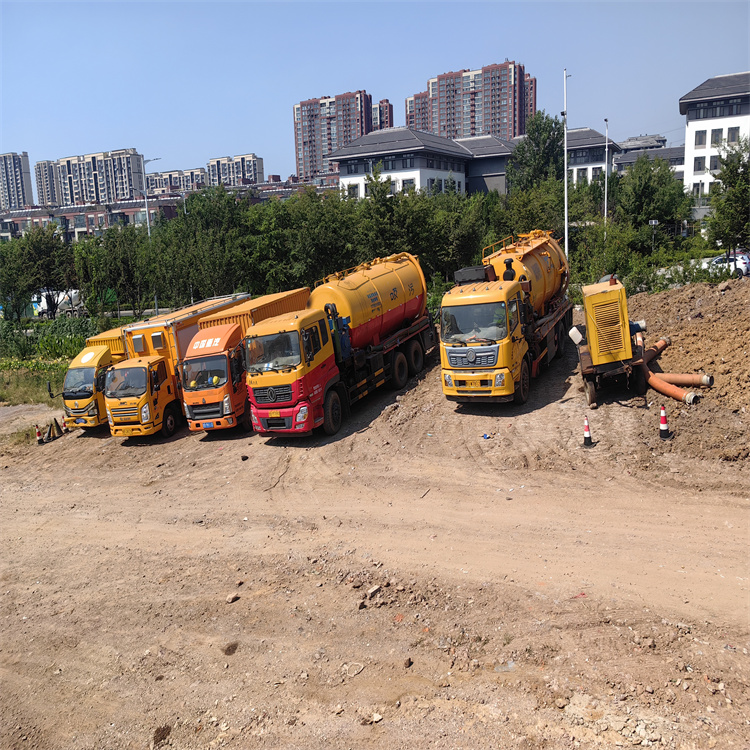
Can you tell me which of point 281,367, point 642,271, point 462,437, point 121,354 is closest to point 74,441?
point 121,354

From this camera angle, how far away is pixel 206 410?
1722 cm

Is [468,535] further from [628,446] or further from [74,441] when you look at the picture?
[74,441]

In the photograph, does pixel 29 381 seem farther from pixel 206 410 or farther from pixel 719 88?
pixel 719 88

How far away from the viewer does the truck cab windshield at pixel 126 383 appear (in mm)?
18219

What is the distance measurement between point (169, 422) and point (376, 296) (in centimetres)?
716

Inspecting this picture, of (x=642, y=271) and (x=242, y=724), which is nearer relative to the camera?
(x=242, y=724)

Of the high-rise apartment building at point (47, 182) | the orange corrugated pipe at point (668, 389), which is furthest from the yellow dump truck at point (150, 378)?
the high-rise apartment building at point (47, 182)

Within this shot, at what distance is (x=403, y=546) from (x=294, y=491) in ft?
12.4

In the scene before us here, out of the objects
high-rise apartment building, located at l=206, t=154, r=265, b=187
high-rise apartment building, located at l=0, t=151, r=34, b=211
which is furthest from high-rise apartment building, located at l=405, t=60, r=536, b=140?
high-rise apartment building, located at l=0, t=151, r=34, b=211

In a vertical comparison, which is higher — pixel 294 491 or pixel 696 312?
pixel 696 312

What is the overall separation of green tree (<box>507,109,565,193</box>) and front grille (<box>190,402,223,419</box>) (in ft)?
171

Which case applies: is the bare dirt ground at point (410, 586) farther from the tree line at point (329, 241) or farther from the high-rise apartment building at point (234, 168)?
the high-rise apartment building at point (234, 168)

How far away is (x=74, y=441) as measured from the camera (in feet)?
65.5

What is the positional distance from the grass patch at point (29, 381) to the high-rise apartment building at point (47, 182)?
6849 inches
